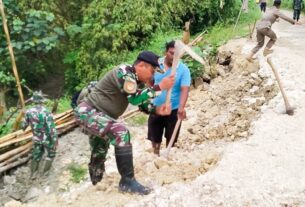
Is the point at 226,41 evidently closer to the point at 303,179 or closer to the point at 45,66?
the point at 45,66

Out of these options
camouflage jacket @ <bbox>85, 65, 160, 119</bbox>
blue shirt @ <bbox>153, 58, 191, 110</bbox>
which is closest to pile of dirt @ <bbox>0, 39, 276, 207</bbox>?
blue shirt @ <bbox>153, 58, 191, 110</bbox>

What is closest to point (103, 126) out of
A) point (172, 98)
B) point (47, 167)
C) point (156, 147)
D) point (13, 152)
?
point (172, 98)

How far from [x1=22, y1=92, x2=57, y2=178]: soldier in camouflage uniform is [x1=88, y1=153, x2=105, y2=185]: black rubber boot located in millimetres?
1636

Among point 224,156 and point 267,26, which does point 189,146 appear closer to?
point 224,156

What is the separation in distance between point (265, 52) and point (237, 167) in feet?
16.4

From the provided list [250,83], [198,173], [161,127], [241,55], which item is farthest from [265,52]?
[198,173]

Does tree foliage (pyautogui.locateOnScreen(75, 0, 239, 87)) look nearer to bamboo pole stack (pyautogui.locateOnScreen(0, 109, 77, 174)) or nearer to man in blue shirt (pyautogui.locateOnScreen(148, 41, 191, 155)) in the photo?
bamboo pole stack (pyautogui.locateOnScreen(0, 109, 77, 174))

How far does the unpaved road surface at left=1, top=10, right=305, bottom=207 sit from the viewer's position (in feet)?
14.5

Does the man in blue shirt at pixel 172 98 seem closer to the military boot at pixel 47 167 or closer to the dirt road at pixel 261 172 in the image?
the dirt road at pixel 261 172

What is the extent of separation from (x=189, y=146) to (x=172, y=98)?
1452mm

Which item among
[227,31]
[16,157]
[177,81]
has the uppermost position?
[177,81]

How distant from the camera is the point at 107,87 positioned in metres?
4.34

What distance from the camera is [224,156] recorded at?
5.31 meters

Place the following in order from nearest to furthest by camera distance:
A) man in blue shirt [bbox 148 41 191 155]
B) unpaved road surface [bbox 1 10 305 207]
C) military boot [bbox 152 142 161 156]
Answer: unpaved road surface [bbox 1 10 305 207]
man in blue shirt [bbox 148 41 191 155]
military boot [bbox 152 142 161 156]
